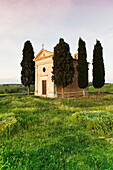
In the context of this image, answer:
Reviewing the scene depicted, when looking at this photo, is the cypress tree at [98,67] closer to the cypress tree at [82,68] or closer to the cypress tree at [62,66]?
the cypress tree at [82,68]

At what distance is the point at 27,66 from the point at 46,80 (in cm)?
471

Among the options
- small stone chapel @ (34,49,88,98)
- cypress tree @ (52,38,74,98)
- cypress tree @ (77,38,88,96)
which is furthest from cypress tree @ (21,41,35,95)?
cypress tree @ (77,38,88,96)

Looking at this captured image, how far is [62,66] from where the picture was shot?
16969mm

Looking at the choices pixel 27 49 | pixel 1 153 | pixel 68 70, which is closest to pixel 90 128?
pixel 1 153

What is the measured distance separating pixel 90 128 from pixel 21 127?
287 cm

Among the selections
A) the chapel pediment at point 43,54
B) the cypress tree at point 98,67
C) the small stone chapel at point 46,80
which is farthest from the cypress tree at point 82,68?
the chapel pediment at point 43,54

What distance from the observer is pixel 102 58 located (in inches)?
818

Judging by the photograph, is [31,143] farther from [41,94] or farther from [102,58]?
[102,58]

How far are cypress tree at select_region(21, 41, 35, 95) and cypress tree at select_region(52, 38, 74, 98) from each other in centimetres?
555

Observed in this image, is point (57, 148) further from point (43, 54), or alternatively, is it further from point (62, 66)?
point (43, 54)

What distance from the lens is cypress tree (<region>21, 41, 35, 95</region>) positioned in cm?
2145

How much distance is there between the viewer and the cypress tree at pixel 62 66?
55.2ft

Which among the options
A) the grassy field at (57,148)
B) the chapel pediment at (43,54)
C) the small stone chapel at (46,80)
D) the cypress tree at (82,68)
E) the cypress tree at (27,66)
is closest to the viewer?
the grassy field at (57,148)

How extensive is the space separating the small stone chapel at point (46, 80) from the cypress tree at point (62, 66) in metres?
1.22
